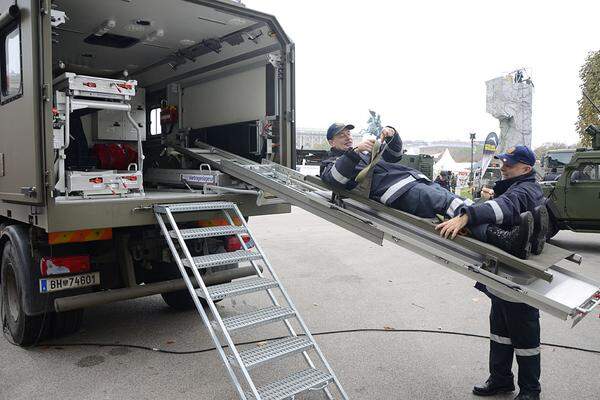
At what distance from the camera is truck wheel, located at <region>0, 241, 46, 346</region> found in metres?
4.48

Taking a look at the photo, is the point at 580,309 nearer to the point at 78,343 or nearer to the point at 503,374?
the point at 503,374

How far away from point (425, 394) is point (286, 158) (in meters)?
3.02

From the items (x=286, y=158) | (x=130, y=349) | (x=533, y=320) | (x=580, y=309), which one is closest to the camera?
(x=580, y=309)

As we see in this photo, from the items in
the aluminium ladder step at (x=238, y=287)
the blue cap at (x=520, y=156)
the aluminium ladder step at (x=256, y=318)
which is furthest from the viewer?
the aluminium ladder step at (x=238, y=287)

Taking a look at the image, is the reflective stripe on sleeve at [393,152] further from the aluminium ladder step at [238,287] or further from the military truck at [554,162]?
the military truck at [554,162]

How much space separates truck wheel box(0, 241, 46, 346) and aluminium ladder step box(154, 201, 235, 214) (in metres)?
1.41

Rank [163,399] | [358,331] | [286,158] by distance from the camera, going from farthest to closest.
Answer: [286,158], [358,331], [163,399]

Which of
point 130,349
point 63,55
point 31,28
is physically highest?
point 63,55

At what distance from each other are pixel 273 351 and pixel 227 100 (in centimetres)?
399

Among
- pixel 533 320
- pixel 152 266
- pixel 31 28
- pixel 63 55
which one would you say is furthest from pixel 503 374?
pixel 63 55

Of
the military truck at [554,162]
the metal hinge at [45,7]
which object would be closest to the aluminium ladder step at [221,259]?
the metal hinge at [45,7]

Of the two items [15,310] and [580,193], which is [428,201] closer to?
[15,310]

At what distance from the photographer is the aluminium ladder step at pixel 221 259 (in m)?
3.85

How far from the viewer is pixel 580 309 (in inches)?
111
